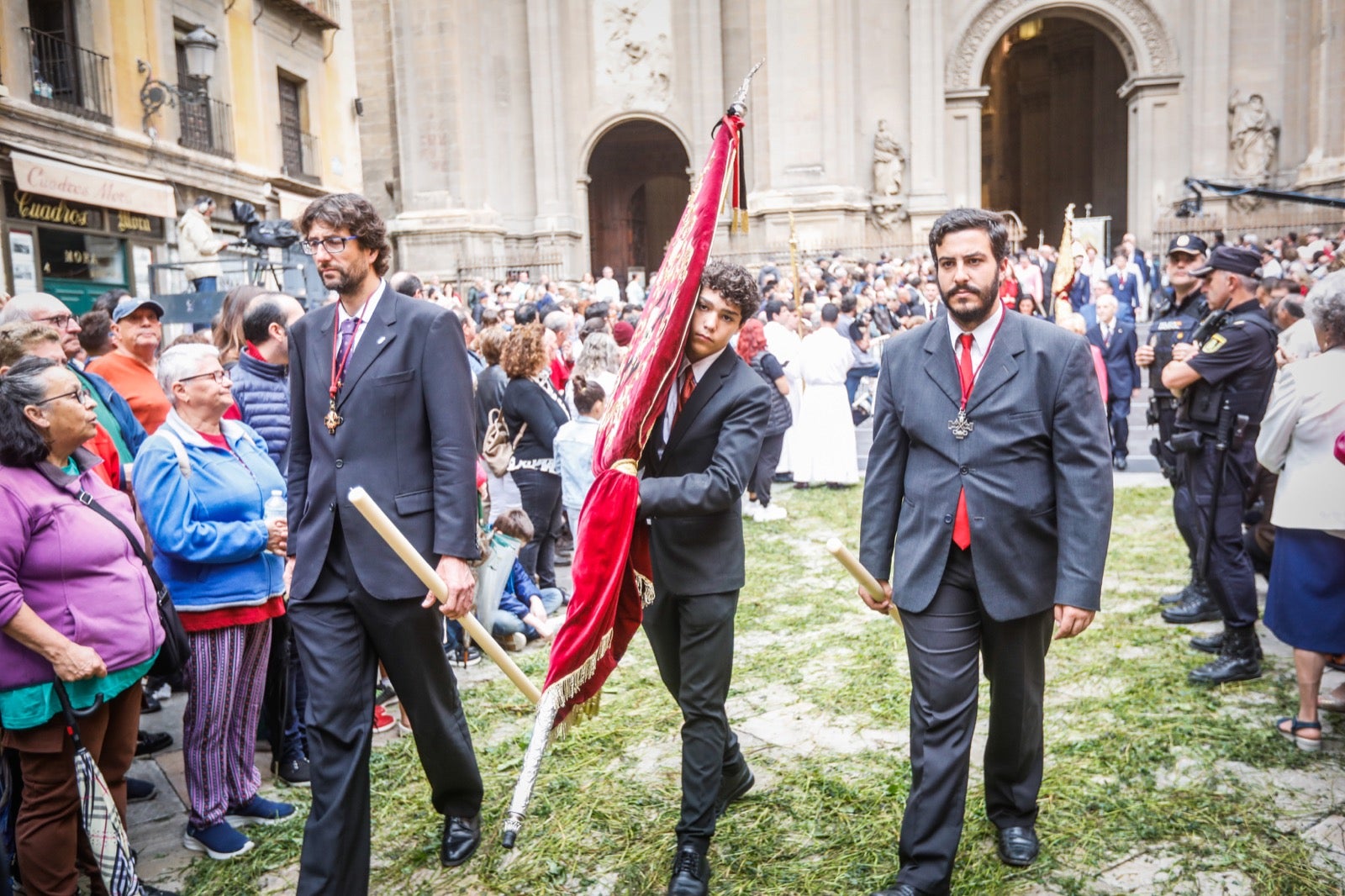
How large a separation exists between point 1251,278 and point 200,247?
12783 millimetres

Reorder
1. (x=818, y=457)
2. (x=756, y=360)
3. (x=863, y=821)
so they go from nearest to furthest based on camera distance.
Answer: (x=863, y=821), (x=756, y=360), (x=818, y=457)

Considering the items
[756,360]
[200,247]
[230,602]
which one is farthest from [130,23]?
[230,602]

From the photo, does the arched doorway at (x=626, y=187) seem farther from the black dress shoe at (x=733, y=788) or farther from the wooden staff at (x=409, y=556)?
the wooden staff at (x=409, y=556)

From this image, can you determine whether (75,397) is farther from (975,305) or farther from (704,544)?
(975,305)

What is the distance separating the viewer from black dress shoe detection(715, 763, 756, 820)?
398cm

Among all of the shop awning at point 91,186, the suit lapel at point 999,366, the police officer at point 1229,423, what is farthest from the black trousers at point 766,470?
the shop awning at point 91,186

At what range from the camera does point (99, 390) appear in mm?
4906

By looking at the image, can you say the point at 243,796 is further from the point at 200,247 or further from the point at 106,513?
the point at 200,247

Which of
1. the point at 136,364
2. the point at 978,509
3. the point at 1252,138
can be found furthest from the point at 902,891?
the point at 1252,138

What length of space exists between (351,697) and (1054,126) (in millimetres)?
38469

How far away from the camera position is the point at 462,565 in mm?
3340

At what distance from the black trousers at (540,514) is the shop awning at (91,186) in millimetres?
11019

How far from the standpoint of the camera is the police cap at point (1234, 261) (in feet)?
17.4

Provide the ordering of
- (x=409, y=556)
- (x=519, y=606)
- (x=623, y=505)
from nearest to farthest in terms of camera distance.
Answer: (x=409, y=556)
(x=623, y=505)
(x=519, y=606)
